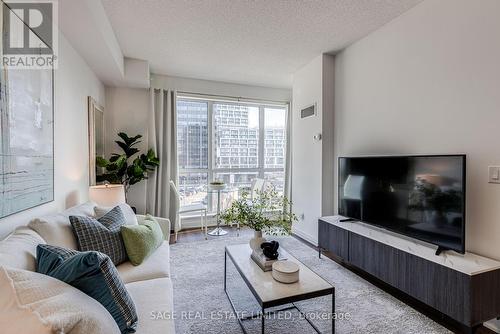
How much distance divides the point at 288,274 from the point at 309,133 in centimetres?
246

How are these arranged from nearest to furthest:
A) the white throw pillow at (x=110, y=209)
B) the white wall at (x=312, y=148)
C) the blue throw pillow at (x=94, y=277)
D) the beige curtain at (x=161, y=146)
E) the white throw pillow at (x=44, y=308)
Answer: the white throw pillow at (x=44, y=308) < the blue throw pillow at (x=94, y=277) < the white throw pillow at (x=110, y=209) < the white wall at (x=312, y=148) < the beige curtain at (x=161, y=146)

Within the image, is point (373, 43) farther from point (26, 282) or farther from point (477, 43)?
point (26, 282)

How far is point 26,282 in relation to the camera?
83 centimetres

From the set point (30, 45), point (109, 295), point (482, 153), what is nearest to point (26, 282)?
point (109, 295)

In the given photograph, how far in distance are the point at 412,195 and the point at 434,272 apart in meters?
0.64

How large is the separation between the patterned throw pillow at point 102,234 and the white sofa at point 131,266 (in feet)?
0.15

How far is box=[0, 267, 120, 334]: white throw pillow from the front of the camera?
715mm

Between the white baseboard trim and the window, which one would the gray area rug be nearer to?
the white baseboard trim

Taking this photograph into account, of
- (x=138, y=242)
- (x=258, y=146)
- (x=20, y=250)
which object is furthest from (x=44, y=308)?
(x=258, y=146)

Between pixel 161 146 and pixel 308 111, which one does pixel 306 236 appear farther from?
pixel 161 146

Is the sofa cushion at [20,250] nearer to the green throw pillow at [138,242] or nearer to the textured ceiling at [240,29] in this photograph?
the green throw pillow at [138,242]

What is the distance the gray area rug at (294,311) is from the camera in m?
1.83

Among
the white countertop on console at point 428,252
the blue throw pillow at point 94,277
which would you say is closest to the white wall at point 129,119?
the blue throw pillow at point 94,277

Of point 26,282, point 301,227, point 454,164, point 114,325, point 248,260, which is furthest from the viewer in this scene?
point 301,227
